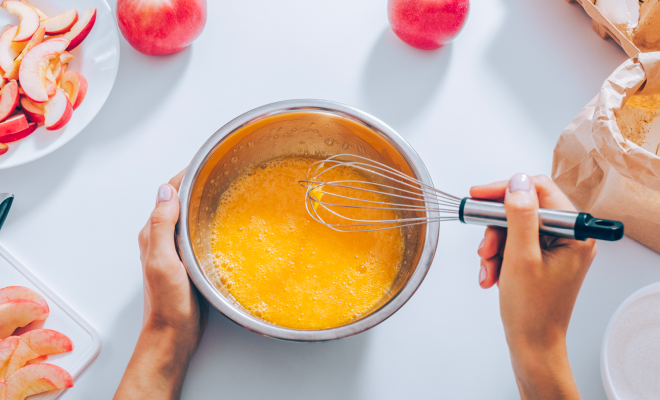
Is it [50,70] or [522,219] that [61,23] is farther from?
[522,219]

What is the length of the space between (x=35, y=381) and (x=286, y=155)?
0.55 m

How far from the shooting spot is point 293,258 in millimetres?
700

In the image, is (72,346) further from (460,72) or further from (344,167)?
(460,72)

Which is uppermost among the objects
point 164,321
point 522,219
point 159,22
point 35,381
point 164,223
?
point 159,22

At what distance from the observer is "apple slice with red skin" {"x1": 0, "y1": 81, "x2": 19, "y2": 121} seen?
2.45 feet

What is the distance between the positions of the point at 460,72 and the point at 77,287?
0.83 metres

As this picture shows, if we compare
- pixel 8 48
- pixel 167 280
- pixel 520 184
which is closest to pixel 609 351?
pixel 520 184

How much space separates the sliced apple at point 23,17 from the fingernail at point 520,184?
0.85 meters

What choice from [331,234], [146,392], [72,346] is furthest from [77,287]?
[331,234]

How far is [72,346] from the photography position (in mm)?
721

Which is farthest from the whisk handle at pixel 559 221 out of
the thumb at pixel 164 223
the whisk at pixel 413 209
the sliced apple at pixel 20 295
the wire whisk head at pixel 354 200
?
the sliced apple at pixel 20 295

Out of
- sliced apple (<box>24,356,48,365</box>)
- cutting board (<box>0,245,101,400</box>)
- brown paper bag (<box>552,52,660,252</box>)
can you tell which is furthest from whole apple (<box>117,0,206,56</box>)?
brown paper bag (<box>552,52,660,252</box>)

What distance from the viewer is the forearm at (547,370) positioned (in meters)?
0.61

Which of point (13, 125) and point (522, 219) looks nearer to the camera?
point (522, 219)
